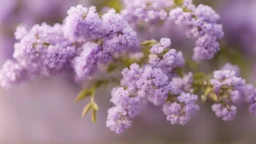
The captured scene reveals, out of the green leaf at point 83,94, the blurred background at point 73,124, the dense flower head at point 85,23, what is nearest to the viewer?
the dense flower head at point 85,23

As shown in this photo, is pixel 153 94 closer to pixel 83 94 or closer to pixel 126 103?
pixel 126 103

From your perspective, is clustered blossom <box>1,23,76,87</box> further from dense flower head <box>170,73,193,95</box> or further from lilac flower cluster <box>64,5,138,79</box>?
dense flower head <box>170,73,193,95</box>

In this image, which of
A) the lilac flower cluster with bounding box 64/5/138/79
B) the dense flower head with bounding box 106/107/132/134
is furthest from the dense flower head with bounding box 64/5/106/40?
the dense flower head with bounding box 106/107/132/134

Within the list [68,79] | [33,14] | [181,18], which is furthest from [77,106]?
[181,18]

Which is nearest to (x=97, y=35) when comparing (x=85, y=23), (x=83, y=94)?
(x=85, y=23)

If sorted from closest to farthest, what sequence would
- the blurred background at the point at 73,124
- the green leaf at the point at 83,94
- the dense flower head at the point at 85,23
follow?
the dense flower head at the point at 85,23, the green leaf at the point at 83,94, the blurred background at the point at 73,124

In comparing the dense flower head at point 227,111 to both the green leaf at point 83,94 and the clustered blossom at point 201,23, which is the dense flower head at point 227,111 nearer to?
the clustered blossom at point 201,23

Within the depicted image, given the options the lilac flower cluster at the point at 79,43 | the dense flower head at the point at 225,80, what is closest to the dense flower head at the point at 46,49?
the lilac flower cluster at the point at 79,43
